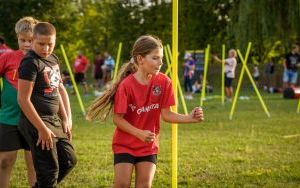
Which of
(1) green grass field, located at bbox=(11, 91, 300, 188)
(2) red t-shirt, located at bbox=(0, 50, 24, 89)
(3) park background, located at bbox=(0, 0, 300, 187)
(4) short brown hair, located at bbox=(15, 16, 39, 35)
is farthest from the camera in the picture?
(3) park background, located at bbox=(0, 0, 300, 187)

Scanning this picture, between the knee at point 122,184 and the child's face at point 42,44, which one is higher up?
the child's face at point 42,44

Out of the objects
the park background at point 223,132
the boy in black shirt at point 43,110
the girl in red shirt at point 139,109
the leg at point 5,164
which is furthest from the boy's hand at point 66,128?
the park background at point 223,132

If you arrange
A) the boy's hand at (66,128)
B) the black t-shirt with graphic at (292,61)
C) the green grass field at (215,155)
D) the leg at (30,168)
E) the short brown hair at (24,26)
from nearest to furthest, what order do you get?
the boy's hand at (66,128) < the short brown hair at (24,26) < the leg at (30,168) < the green grass field at (215,155) < the black t-shirt with graphic at (292,61)

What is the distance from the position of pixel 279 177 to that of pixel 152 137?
2736mm

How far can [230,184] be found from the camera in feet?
21.4

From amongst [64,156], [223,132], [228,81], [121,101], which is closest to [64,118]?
[64,156]

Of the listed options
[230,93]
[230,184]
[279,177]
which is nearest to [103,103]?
[230,184]

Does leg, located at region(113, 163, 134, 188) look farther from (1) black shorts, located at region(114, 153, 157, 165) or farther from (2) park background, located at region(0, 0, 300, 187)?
(2) park background, located at region(0, 0, 300, 187)

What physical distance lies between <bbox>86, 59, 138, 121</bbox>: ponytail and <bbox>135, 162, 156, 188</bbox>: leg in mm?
531

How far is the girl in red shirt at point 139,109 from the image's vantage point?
4.83 m

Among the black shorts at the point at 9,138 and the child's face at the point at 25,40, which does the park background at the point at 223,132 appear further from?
the child's face at the point at 25,40

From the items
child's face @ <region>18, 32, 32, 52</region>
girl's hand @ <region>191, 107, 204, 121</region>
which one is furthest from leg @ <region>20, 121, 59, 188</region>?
girl's hand @ <region>191, 107, 204, 121</region>

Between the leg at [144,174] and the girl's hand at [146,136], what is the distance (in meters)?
0.32

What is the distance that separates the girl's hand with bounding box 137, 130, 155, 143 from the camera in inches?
182
